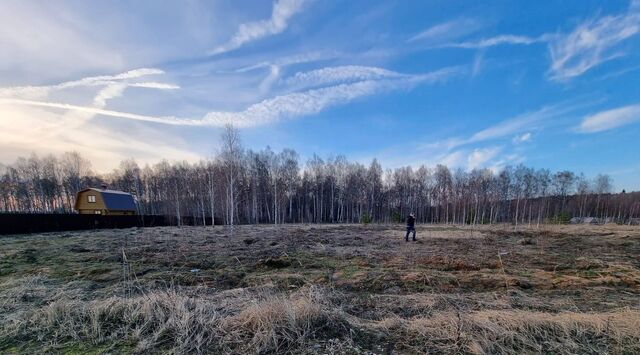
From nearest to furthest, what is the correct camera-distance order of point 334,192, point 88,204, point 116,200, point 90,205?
point 90,205, point 88,204, point 116,200, point 334,192

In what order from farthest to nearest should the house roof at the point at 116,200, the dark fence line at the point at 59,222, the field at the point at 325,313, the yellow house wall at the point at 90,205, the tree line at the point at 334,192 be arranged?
1. the tree line at the point at 334,192
2. the house roof at the point at 116,200
3. the yellow house wall at the point at 90,205
4. the dark fence line at the point at 59,222
5. the field at the point at 325,313

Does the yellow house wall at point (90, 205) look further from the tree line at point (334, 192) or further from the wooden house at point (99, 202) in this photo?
the tree line at point (334, 192)

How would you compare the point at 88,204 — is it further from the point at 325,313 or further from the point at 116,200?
the point at 325,313

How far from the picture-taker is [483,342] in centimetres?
326

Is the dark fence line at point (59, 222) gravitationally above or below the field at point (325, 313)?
below

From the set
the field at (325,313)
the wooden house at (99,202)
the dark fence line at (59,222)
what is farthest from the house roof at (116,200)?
the field at (325,313)

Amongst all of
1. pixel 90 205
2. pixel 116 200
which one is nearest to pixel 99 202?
pixel 90 205

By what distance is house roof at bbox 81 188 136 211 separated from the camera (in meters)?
34.4

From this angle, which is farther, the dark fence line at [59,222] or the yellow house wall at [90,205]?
the yellow house wall at [90,205]

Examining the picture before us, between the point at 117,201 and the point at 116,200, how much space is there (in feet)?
0.62

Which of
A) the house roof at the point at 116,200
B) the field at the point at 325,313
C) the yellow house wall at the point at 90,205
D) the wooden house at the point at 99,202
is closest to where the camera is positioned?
the field at the point at 325,313

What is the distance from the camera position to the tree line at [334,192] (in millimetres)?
52531

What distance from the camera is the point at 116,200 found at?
36.2 metres

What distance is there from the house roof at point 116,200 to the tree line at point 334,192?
11.3 m
